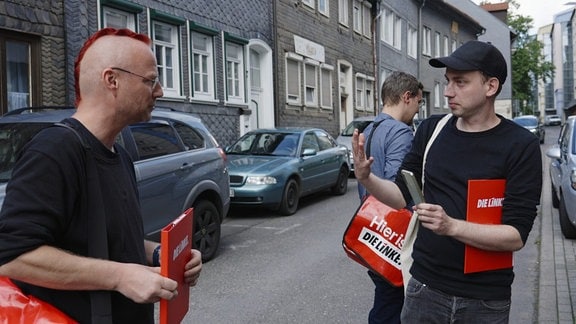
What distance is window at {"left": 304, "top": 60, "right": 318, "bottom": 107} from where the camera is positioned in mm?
21250

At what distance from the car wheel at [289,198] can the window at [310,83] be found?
11.0 m

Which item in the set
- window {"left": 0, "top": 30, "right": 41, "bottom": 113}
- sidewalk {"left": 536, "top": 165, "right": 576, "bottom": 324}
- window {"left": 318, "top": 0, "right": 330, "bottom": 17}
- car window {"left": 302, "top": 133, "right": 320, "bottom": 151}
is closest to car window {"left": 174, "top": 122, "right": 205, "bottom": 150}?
sidewalk {"left": 536, "top": 165, "right": 576, "bottom": 324}

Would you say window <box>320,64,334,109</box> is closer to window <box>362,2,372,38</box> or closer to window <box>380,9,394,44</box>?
window <box>362,2,372,38</box>

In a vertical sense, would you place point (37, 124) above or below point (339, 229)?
above

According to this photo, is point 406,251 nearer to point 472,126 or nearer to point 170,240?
point 472,126

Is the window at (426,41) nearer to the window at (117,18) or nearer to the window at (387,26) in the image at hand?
the window at (387,26)

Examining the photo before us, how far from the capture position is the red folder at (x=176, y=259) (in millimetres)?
1674

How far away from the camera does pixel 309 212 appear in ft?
35.1

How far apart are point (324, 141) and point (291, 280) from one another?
6.60 meters

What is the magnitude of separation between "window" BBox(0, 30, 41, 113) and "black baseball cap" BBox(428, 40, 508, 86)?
366 inches

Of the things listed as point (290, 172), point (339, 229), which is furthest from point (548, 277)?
point (290, 172)

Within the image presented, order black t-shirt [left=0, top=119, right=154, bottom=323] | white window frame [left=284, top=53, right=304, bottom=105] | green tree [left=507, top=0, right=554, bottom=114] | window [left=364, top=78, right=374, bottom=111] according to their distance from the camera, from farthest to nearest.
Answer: green tree [left=507, top=0, right=554, bottom=114] < window [left=364, top=78, right=374, bottom=111] < white window frame [left=284, top=53, right=304, bottom=105] < black t-shirt [left=0, top=119, right=154, bottom=323]

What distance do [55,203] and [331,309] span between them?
3.84 meters

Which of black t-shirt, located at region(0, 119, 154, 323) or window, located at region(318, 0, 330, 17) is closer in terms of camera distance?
black t-shirt, located at region(0, 119, 154, 323)
